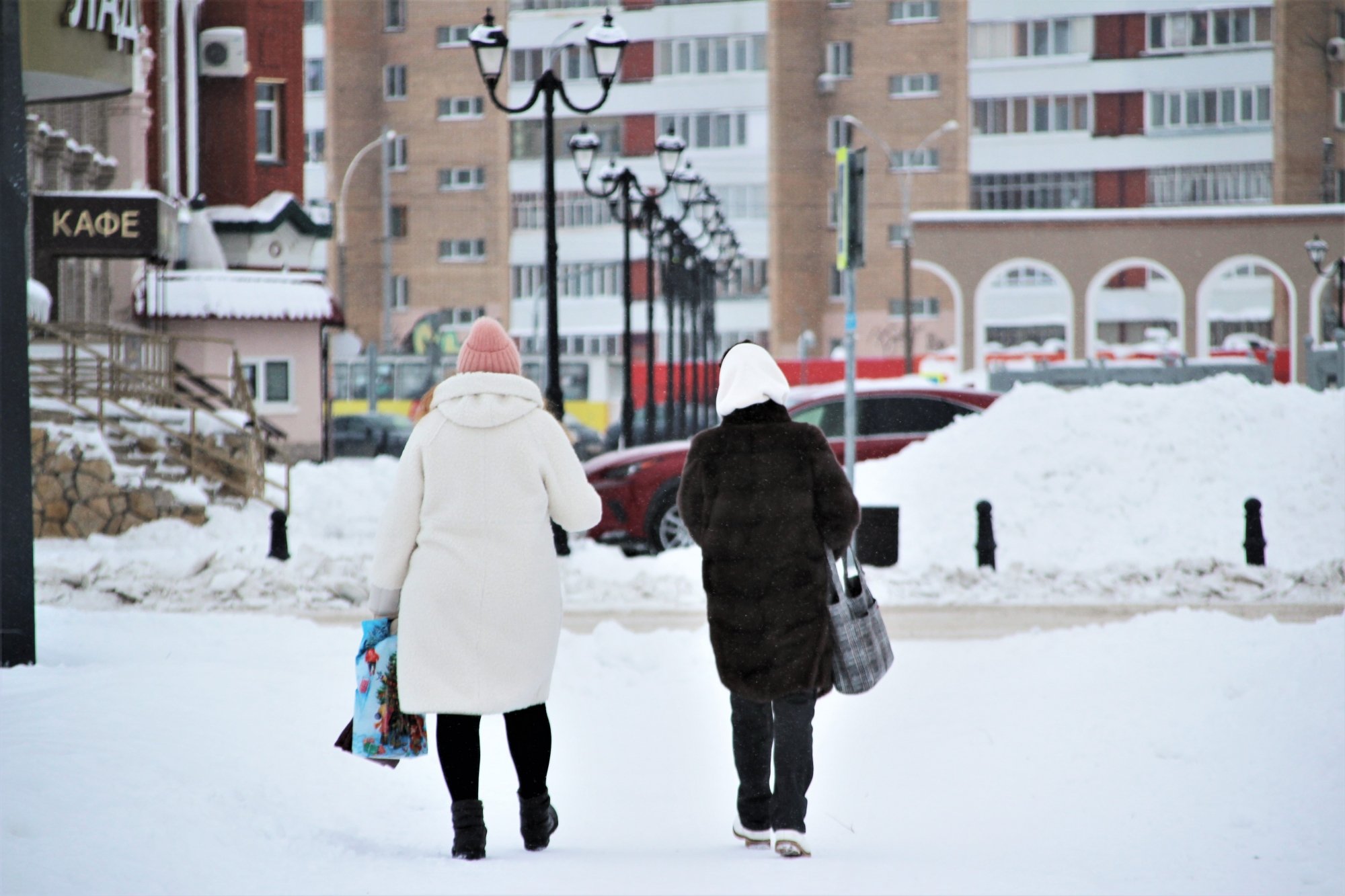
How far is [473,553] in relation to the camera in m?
4.65

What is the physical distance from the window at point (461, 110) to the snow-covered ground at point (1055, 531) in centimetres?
4423

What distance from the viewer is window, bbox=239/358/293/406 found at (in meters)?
29.4

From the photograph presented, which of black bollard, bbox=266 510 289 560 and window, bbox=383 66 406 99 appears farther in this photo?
window, bbox=383 66 406 99

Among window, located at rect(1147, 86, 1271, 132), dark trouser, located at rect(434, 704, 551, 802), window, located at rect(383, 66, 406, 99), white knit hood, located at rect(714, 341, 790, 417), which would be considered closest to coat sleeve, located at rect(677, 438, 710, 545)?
white knit hood, located at rect(714, 341, 790, 417)

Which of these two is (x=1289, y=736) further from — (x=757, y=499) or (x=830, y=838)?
(x=757, y=499)

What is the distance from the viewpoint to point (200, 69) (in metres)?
29.2

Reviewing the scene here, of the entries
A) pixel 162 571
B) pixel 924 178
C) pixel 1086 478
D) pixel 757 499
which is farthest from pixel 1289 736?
pixel 924 178

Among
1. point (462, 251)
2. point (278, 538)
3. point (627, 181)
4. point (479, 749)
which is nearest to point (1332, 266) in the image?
point (627, 181)

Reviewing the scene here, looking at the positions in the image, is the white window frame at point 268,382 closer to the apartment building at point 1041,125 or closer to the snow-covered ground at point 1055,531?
the snow-covered ground at point 1055,531

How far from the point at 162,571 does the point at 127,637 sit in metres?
4.81

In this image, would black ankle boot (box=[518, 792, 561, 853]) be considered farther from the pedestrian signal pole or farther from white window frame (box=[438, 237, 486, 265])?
white window frame (box=[438, 237, 486, 265])

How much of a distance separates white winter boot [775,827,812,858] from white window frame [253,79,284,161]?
2856 centimetres

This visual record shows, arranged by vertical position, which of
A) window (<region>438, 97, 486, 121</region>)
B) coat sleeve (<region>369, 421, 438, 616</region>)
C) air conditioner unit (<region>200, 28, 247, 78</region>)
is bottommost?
coat sleeve (<region>369, 421, 438, 616</region>)

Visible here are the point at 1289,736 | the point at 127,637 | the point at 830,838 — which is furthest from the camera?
the point at 127,637
